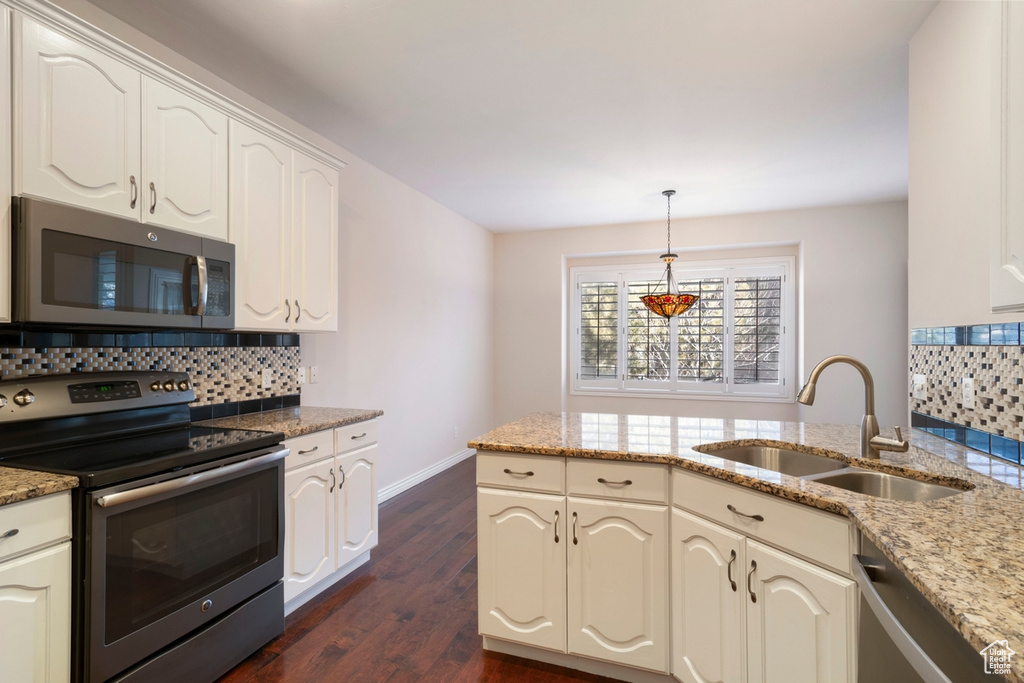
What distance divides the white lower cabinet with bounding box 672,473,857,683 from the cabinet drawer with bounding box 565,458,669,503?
0.28 feet

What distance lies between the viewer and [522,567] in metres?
1.93

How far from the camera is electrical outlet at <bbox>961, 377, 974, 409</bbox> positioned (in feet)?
5.95

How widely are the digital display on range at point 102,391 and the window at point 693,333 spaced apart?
4.58 metres

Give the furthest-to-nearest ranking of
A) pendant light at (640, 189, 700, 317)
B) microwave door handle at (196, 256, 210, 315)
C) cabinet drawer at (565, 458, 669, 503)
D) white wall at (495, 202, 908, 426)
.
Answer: white wall at (495, 202, 908, 426) → pendant light at (640, 189, 700, 317) → microwave door handle at (196, 256, 210, 315) → cabinet drawer at (565, 458, 669, 503)

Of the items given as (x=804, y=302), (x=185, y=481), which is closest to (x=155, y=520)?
(x=185, y=481)

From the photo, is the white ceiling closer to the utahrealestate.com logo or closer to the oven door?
the oven door

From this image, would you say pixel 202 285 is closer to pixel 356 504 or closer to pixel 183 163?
pixel 183 163

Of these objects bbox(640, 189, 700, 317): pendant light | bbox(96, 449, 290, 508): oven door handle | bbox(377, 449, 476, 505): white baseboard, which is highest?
bbox(640, 189, 700, 317): pendant light

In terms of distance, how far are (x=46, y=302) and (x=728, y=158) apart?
3.88 m

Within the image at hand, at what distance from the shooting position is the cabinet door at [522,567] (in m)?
1.89

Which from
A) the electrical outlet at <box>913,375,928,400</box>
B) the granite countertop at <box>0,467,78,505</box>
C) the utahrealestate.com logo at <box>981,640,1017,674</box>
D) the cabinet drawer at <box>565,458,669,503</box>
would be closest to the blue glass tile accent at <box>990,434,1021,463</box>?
the electrical outlet at <box>913,375,928,400</box>

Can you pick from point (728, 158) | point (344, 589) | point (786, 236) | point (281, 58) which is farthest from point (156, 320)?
point (786, 236)

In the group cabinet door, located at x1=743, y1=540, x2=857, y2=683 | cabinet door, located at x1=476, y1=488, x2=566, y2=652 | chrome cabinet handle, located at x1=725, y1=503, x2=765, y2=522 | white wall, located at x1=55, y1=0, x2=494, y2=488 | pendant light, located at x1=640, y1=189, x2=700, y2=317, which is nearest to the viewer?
cabinet door, located at x1=743, y1=540, x2=857, y2=683

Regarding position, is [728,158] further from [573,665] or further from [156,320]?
[156,320]
